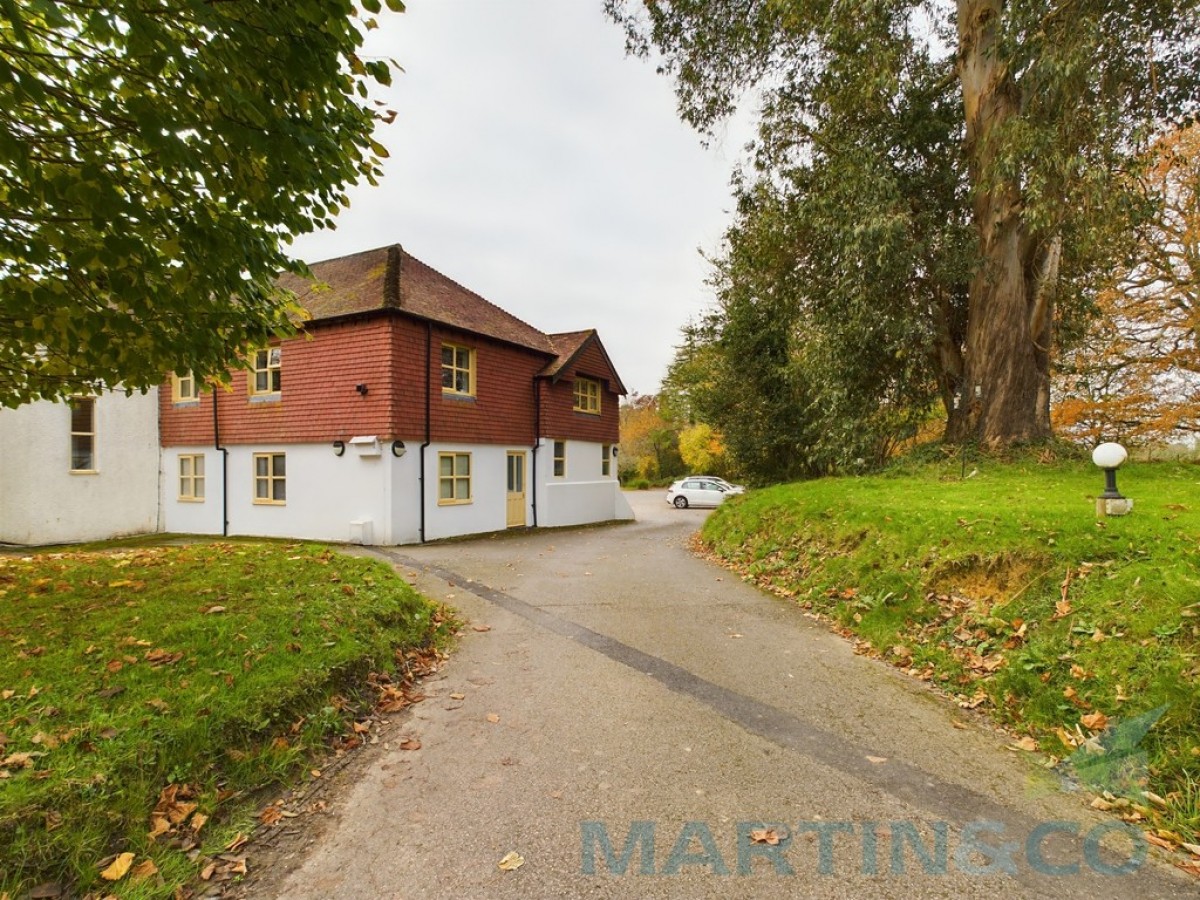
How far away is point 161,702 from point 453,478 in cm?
1308

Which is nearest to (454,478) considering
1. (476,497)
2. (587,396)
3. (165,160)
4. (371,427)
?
(476,497)

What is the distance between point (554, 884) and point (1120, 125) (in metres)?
13.7

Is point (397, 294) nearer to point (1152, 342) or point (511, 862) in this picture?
point (511, 862)

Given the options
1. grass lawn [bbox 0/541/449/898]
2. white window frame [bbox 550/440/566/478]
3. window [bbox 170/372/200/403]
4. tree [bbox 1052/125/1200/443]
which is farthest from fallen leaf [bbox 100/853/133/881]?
tree [bbox 1052/125/1200/443]

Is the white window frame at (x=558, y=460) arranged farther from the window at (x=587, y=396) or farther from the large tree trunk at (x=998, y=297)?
the large tree trunk at (x=998, y=297)

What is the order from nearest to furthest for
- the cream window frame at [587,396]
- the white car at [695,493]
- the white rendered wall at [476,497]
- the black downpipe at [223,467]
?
the white rendered wall at [476,497] < the black downpipe at [223,467] < the cream window frame at [587,396] < the white car at [695,493]

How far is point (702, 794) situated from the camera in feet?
11.2

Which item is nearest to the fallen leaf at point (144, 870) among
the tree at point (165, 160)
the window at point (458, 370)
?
the tree at point (165, 160)

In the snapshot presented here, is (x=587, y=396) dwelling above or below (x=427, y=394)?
above

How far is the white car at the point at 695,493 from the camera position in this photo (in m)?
31.0

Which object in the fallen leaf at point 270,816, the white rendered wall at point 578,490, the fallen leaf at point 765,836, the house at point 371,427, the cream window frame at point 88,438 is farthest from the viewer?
the white rendered wall at point 578,490

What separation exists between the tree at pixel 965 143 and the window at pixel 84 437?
18.1 m

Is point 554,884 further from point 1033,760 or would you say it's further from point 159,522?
point 159,522

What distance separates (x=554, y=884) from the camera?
8.84ft
